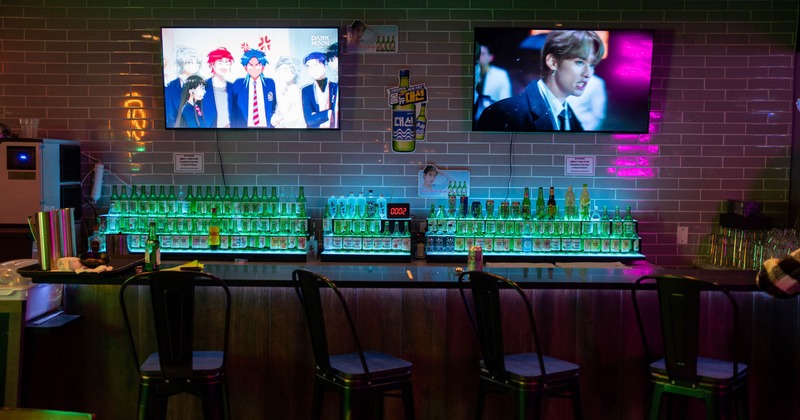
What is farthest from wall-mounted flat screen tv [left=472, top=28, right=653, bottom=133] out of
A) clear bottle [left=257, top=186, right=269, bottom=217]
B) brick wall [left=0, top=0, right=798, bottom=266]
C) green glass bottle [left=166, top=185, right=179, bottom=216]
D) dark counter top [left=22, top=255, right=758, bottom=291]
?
green glass bottle [left=166, top=185, right=179, bottom=216]

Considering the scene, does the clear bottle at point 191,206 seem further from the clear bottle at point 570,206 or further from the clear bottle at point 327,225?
the clear bottle at point 570,206

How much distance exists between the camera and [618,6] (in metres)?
6.00

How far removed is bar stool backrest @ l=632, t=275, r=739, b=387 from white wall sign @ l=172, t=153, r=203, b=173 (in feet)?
13.5

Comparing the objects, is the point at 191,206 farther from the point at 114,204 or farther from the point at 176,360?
the point at 176,360

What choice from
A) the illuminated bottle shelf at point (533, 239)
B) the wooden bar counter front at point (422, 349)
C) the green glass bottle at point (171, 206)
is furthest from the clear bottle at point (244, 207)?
the wooden bar counter front at point (422, 349)

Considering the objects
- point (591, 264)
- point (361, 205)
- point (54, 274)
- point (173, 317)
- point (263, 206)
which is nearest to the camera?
point (173, 317)

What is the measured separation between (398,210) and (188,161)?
1.84 m

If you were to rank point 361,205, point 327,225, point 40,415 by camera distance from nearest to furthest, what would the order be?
point 40,415, point 327,225, point 361,205

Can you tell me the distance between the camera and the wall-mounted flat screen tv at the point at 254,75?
5.83 m

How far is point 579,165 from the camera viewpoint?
6094 mm

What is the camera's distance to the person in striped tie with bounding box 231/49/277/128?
584cm

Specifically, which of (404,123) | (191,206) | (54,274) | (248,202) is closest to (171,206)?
(191,206)

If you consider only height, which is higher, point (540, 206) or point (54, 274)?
point (540, 206)

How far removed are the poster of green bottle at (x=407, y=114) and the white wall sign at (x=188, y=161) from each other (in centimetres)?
162
